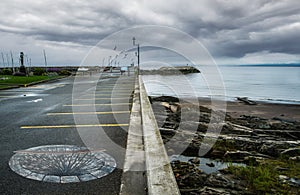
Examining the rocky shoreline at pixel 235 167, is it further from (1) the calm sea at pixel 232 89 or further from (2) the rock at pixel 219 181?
(1) the calm sea at pixel 232 89

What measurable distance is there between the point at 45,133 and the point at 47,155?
1786mm

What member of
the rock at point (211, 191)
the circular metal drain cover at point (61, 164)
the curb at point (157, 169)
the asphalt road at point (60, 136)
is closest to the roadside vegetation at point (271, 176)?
the rock at point (211, 191)

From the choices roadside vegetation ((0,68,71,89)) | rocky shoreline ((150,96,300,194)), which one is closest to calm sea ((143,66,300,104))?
roadside vegetation ((0,68,71,89))

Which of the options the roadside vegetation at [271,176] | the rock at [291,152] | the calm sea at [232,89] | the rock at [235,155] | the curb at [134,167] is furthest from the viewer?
the calm sea at [232,89]

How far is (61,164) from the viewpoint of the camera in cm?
407

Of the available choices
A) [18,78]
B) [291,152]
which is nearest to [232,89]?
[18,78]

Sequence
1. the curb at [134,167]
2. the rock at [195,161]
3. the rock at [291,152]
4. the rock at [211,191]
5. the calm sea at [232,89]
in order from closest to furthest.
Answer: the curb at [134,167], the rock at [211,191], the rock at [195,161], the rock at [291,152], the calm sea at [232,89]

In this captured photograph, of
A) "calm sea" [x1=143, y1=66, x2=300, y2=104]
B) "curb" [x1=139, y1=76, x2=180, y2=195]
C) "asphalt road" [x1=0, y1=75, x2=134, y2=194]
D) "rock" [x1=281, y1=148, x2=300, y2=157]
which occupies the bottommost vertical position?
"calm sea" [x1=143, y1=66, x2=300, y2=104]

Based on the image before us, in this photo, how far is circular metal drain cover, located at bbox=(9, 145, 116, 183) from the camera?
11.9ft

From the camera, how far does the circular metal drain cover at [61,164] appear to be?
3.62 meters

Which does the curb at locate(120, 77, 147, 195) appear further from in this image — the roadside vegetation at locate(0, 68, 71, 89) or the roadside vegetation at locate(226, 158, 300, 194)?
the roadside vegetation at locate(0, 68, 71, 89)

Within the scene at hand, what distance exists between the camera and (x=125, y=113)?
9.04m

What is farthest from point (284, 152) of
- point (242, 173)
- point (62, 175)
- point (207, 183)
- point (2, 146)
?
point (2, 146)

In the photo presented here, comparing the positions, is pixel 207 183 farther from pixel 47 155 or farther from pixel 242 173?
pixel 47 155
